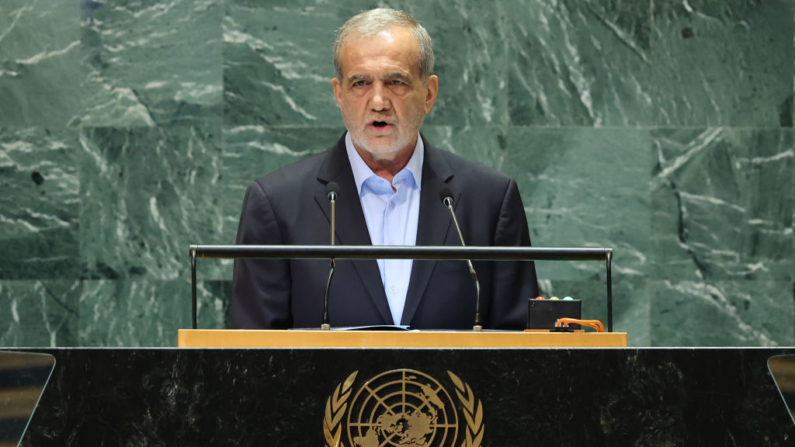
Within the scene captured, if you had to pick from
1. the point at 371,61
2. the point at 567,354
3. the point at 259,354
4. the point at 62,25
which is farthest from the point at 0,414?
the point at 62,25

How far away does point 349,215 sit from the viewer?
321 cm

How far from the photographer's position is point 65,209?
505cm

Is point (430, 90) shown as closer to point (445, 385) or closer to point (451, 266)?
point (451, 266)

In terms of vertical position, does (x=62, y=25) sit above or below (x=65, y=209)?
above

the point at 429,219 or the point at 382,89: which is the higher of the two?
the point at 382,89

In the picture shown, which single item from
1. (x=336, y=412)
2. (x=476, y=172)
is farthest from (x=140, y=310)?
Result: (x=336, y=412)

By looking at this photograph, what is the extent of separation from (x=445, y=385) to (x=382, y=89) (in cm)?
166

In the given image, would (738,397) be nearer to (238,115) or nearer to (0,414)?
(0,414)

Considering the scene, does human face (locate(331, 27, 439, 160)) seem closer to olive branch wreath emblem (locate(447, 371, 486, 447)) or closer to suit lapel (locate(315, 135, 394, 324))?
suit lapel (locate(315, 135, 394, 324))

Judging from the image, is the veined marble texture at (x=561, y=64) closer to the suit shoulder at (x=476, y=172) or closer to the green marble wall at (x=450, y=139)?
the green marble wall at (x=450, y=139)

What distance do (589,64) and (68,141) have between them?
105 inches

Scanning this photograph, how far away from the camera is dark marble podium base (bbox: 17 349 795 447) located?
5.76 feet

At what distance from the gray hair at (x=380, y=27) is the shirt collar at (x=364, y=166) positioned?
24 centimetres

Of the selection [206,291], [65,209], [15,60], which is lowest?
Result: [206,291]
